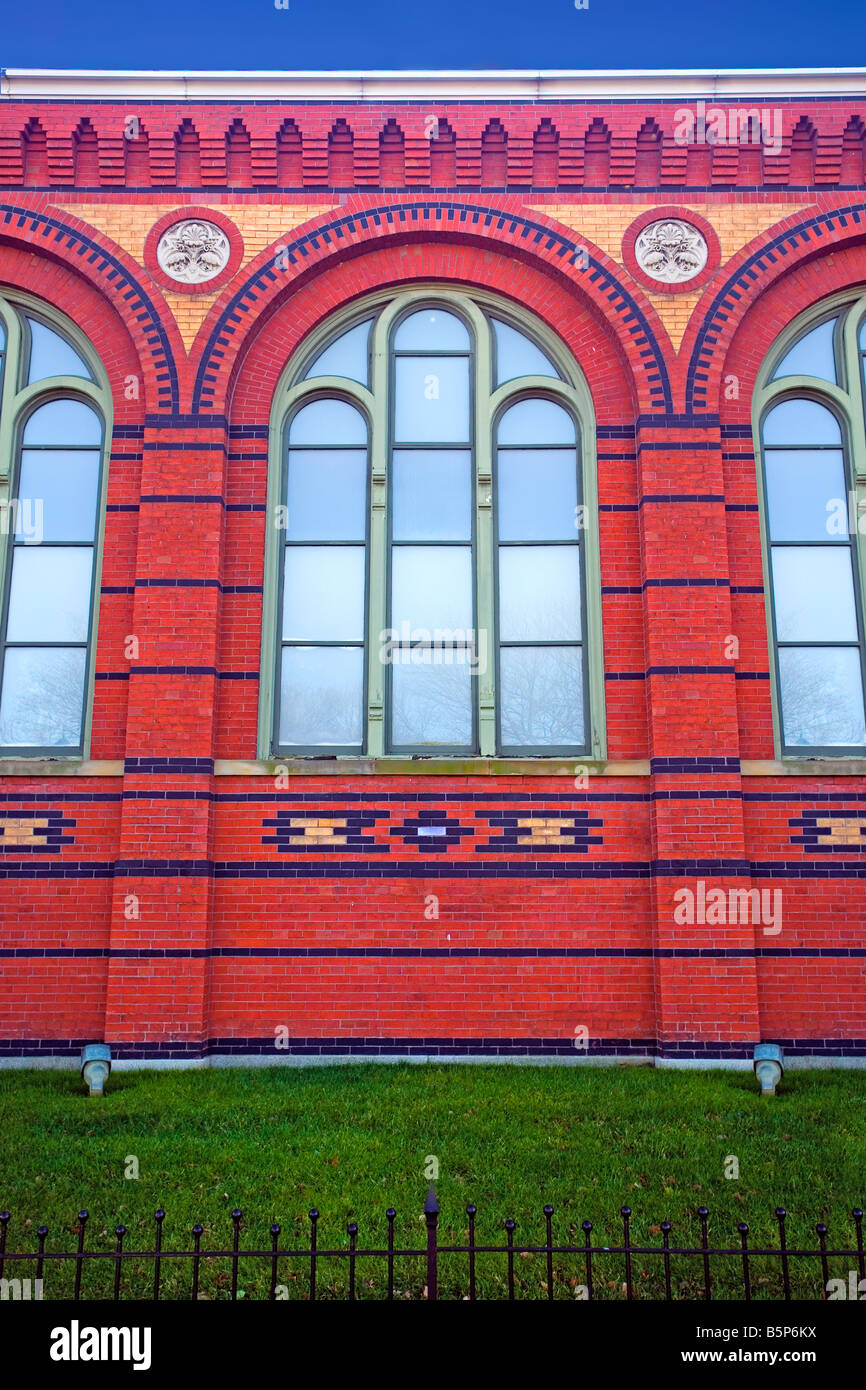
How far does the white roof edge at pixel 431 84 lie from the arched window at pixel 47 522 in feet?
7.39

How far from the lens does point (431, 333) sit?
10.1 meters

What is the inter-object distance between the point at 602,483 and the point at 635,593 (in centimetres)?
113

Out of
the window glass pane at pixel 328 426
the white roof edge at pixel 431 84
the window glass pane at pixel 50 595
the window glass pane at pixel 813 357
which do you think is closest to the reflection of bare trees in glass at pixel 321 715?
the window glass pane at pixel 50 595

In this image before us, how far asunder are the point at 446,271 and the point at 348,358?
129cm

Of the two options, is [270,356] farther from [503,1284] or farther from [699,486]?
[503,1284]

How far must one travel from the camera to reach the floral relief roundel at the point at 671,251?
973 centimetres

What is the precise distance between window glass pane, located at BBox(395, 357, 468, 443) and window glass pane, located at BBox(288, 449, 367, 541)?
1.80ft

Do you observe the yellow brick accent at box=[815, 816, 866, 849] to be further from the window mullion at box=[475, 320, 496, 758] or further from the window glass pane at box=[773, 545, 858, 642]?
the window mullion at box=[475, 320, 496, 758]

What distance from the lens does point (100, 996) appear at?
28.0 ft

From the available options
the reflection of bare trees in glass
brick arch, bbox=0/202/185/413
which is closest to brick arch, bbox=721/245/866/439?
the reflection of bare trees in glass

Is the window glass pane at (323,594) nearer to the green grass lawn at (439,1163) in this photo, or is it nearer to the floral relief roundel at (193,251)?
the floral relief roundel at (193,251)

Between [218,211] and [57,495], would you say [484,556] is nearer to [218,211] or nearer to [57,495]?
[57,495]

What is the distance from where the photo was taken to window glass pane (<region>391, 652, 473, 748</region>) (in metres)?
9.23

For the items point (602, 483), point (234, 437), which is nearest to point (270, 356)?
point (234, 437)
